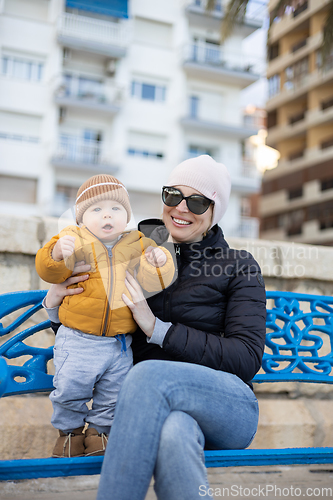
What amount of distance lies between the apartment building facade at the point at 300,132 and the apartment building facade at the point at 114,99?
21.4 ft

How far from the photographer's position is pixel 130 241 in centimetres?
189

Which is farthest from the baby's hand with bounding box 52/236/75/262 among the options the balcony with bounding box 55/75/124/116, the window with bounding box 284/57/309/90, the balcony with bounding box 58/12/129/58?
the window with bounding box 284/57/309/90

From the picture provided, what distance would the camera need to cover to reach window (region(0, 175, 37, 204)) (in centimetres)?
1900

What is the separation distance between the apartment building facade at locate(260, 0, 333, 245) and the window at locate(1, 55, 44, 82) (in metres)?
13.4

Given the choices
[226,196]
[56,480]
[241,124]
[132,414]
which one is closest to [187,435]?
[132,414]

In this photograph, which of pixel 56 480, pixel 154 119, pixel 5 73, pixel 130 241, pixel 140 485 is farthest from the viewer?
pixel 154 119

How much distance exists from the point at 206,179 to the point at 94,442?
46.1 inches

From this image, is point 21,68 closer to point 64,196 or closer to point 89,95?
point 89,95

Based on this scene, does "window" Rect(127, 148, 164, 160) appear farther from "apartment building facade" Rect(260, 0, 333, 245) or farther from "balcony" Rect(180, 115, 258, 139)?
"apartment building facade" Rect(260, 0, 333, 245)

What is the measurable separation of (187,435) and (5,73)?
21.0 m

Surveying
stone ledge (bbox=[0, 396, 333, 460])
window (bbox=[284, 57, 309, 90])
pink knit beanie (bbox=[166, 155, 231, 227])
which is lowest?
stone ledge (bbox=[0, 396, 333, 460])

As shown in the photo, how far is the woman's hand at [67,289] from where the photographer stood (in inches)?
69.4

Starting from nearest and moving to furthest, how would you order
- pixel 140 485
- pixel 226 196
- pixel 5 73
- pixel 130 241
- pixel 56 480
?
pixel 140 485 < pixel 56 480 < pixel 130 241 < pixel 226 196 < pixel 5 73

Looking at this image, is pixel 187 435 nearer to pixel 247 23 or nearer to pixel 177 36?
pixel 177 36
